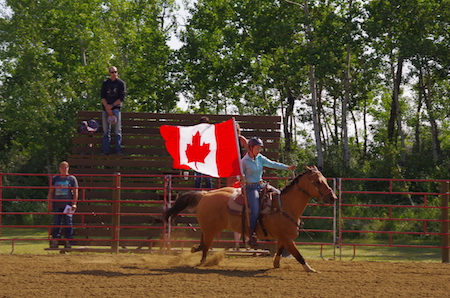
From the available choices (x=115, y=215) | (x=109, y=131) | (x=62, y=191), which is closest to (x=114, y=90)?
(x=109, y=131)

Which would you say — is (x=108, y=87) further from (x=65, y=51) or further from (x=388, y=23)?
(x=65, y=51)

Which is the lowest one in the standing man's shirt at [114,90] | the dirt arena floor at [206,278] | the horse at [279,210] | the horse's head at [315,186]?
the dirt arena floor at [206,278]

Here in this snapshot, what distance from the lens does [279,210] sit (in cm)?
1096

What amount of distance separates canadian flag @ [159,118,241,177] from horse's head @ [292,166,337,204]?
1.11 m

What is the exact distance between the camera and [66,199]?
13.7m

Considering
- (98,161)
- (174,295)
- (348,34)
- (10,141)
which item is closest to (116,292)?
(174,295)

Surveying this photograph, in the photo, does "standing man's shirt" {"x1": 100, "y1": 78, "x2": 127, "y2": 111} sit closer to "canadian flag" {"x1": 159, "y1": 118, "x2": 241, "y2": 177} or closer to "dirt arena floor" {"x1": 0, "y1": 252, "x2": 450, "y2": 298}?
"canadian flag" {"x1": 159, "y1": 118, "x2": 241, "y2": 177}

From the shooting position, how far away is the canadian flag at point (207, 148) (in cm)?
1156

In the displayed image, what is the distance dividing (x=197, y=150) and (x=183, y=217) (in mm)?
3995

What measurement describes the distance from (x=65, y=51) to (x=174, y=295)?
34032mm

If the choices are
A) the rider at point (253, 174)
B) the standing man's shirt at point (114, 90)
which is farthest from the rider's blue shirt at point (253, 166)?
the standing man's shirt at point (114, 90)

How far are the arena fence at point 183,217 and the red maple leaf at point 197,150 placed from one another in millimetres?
1316

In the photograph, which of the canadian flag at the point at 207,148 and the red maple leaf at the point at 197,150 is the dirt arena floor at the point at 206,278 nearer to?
the canadian flag at the point at 207,148

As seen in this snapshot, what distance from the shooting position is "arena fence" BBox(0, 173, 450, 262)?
13.5 meters
